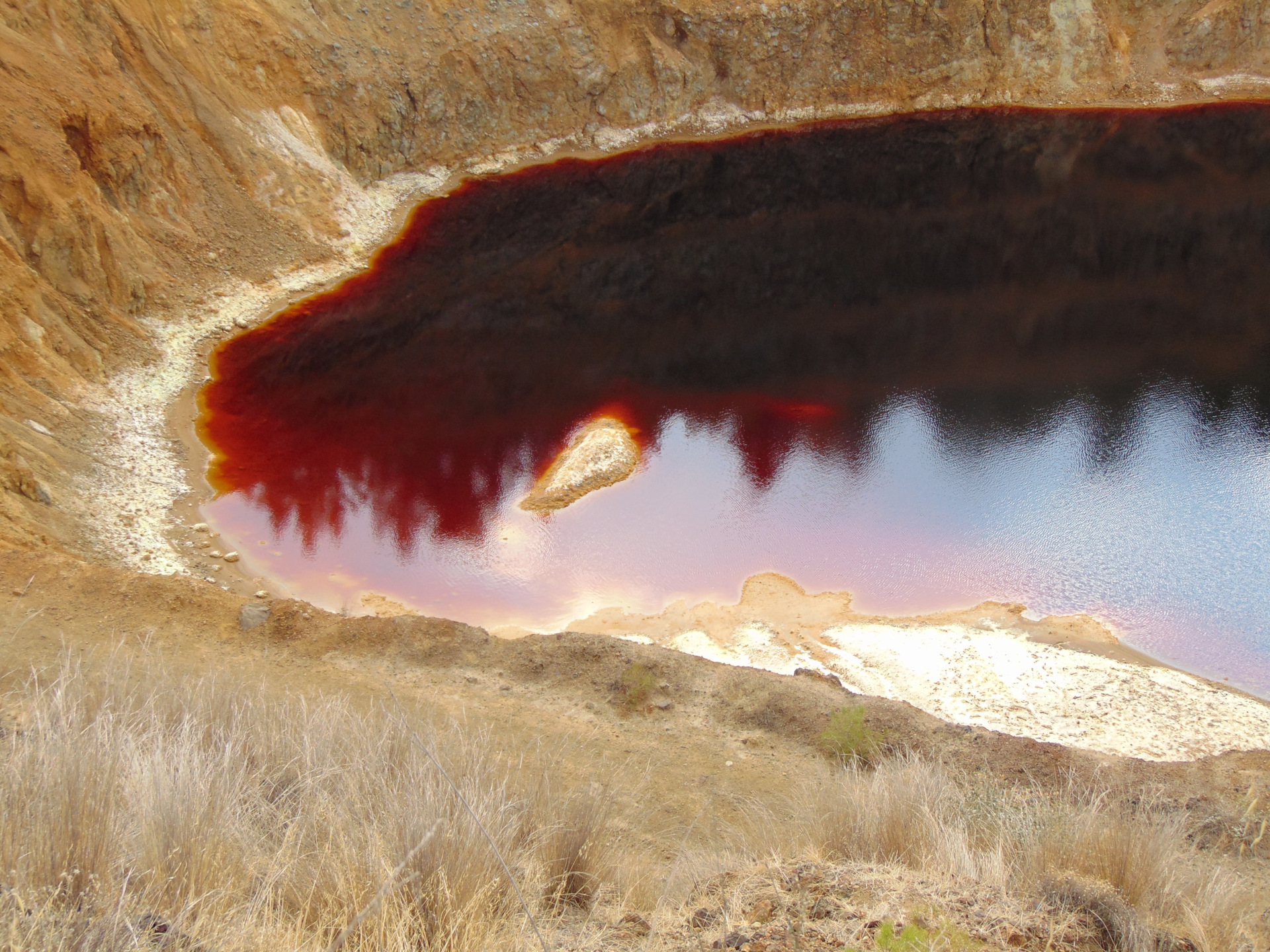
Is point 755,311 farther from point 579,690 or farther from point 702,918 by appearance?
point 702,918

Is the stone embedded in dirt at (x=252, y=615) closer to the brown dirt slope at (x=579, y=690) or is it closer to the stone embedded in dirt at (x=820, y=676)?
the brown dirt slope at (x=579, y=690)

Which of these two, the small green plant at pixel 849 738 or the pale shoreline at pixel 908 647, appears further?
the pale shoreline at pixel 908 647

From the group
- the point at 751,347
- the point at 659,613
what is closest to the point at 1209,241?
the point at 751,347

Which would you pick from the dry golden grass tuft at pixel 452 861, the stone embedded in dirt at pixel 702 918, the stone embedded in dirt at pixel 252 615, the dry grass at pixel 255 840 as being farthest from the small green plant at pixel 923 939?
the stone embedded in dirt at pixel 252 615

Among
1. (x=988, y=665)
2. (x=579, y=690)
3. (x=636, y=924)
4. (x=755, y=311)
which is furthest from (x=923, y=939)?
(x=755, y=311)

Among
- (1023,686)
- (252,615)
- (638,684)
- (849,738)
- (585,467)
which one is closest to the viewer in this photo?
(849,738)

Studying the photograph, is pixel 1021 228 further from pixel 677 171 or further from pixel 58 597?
pixel 58 597
